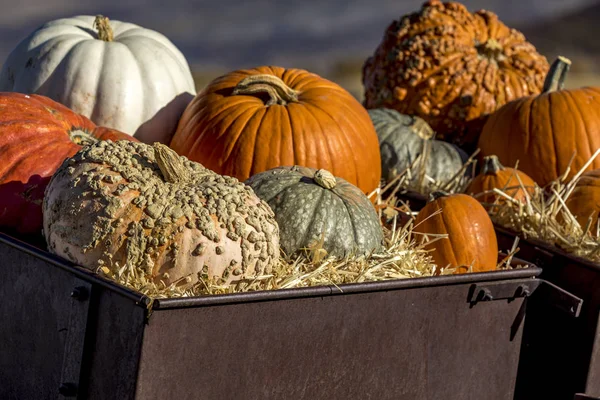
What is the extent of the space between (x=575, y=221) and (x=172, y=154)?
5.54ft

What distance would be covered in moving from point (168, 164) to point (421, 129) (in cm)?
212

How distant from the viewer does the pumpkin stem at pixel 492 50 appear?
4.17m

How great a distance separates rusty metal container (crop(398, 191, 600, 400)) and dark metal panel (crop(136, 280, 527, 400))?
28 cm

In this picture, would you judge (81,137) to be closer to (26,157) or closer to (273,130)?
(26,157)

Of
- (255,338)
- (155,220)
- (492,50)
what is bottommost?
(255,338)

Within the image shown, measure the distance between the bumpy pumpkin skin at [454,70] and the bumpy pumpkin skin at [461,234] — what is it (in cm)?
152

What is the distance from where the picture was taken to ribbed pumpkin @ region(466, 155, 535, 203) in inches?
129

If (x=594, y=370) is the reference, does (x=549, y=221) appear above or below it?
above

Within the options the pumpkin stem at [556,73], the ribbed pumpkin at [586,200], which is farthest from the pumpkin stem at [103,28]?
the pumpkin stem at [556,73]

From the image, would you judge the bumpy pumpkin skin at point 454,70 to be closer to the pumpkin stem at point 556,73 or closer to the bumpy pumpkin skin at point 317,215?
the pumpkin stem at point 556,73

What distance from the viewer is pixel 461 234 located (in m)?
2.60

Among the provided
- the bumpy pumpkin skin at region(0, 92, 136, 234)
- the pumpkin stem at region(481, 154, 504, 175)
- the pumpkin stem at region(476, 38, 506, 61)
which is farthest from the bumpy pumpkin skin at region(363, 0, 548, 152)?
the bumpy pumpkin skin at region(0, 92, 136, 234)

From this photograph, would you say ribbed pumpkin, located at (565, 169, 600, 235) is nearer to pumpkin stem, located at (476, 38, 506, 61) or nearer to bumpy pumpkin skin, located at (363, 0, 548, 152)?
bumpy pumpkin skin, located at (363, 0, 548, 152)

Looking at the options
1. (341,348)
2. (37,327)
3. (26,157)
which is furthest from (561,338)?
(26,157)
